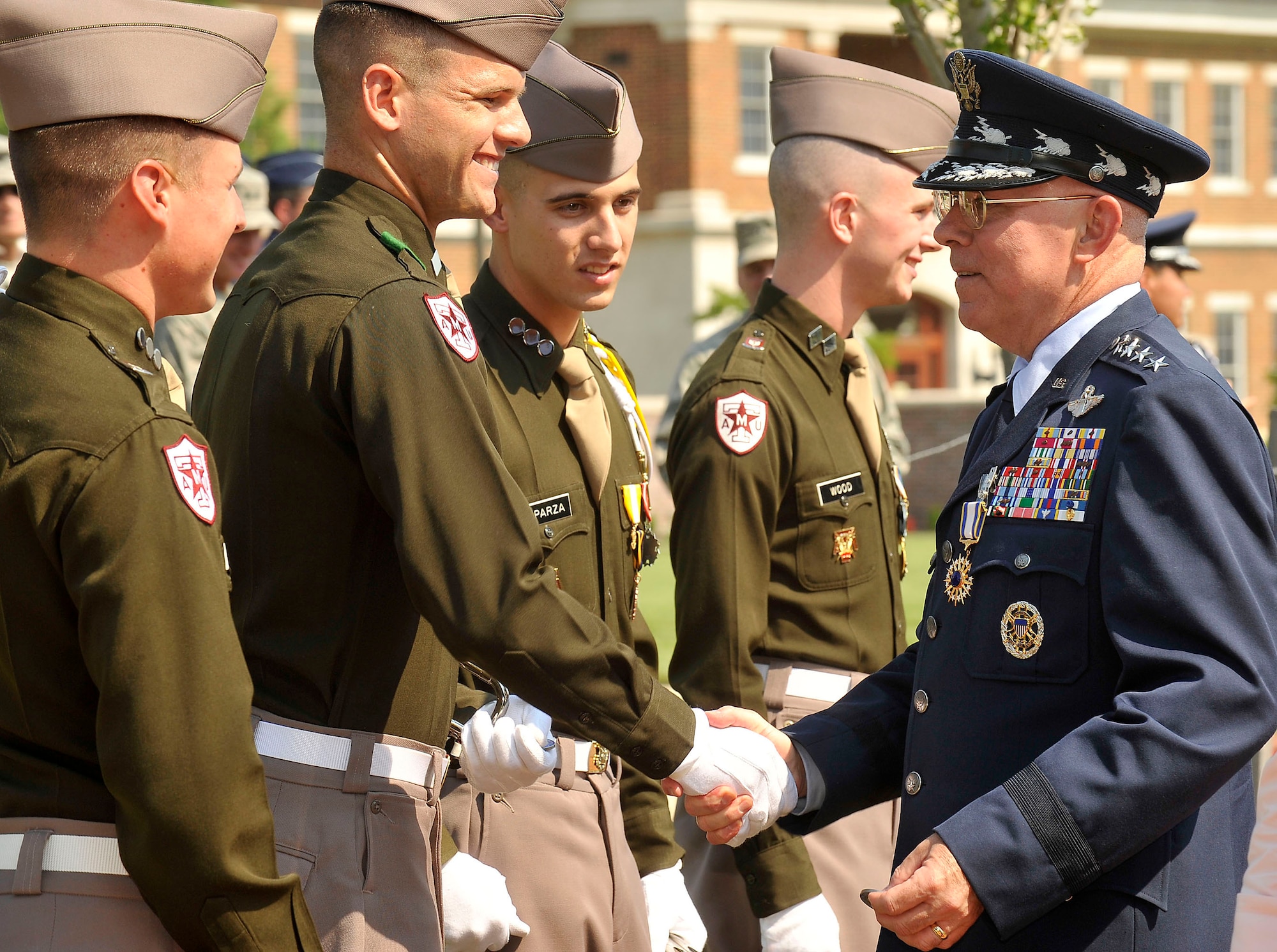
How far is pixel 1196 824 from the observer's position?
2.54 meters

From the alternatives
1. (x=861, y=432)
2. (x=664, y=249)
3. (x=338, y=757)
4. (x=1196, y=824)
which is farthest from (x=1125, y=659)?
(x=664, y=249)

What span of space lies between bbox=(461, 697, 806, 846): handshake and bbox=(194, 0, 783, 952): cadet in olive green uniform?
0.17 m

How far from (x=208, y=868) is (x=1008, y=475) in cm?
150

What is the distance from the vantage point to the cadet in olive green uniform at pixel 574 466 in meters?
3.30

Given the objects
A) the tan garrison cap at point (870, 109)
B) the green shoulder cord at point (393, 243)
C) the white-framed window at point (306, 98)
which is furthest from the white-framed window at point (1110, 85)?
the green shoulder cord at point (393, 243)

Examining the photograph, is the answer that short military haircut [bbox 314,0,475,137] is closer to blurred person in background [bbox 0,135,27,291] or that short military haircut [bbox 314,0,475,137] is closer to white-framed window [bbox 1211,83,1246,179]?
blurred person in background [bbox 0,135,27,291]

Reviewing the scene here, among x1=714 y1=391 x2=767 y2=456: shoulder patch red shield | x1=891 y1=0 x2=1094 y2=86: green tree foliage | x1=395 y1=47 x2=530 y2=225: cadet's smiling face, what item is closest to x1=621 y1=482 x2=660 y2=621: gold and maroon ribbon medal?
x1=714 y1=391 x2=767 y2=456: shoulder patch red shield

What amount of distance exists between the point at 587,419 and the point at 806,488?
749 mm

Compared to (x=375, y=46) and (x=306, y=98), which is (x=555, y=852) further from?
(x=306, y=98)

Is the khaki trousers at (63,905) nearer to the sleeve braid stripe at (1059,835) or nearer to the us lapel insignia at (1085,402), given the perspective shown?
the sleeve braid stripe at (1059,835)

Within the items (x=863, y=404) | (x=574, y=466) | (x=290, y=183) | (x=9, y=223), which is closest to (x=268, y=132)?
(x=290, y=183)

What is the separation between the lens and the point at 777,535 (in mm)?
4035

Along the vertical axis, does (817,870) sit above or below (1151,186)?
below

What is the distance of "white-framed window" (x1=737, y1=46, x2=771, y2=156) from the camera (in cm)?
2869
